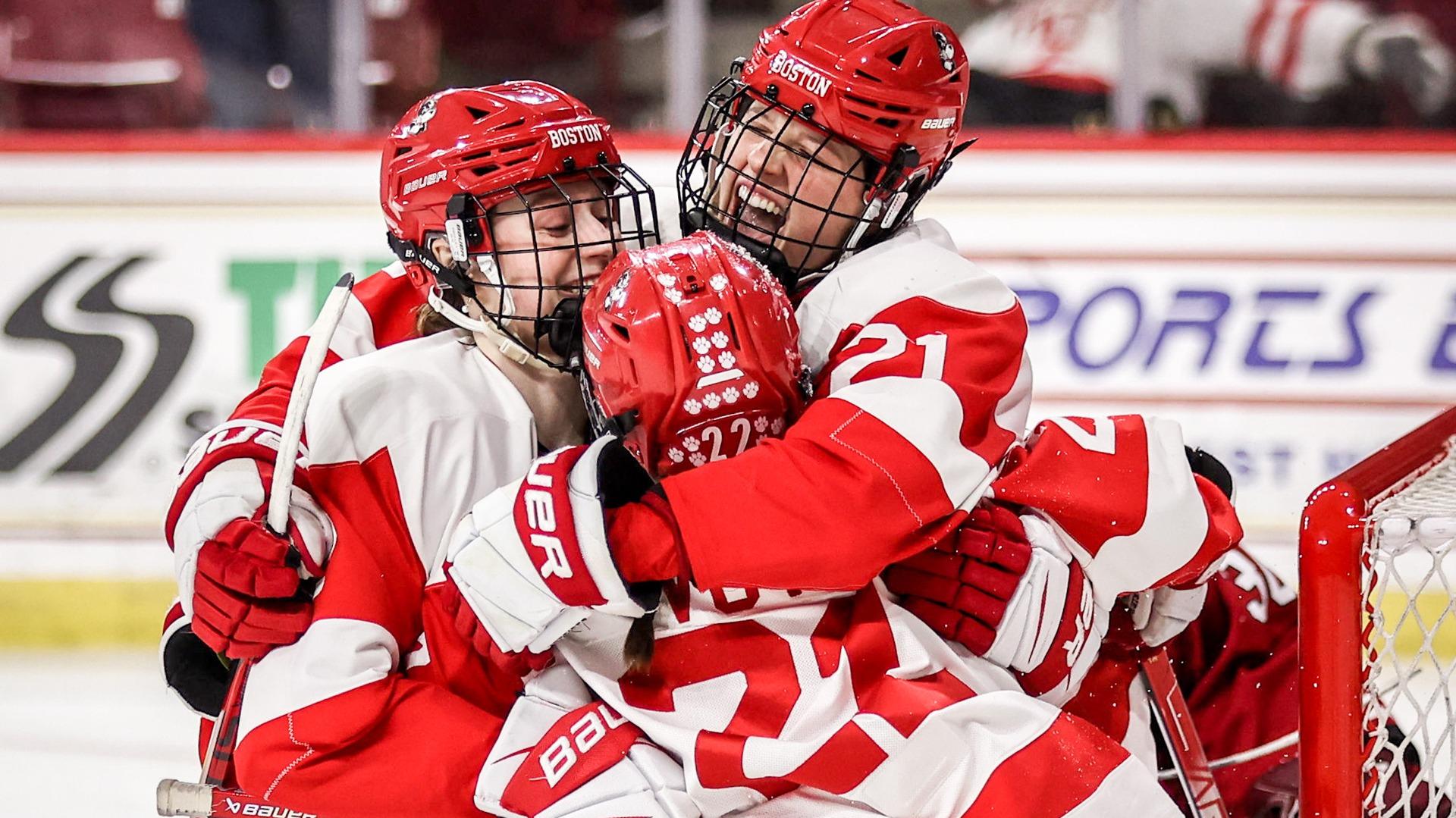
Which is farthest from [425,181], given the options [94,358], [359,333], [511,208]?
[94,358]

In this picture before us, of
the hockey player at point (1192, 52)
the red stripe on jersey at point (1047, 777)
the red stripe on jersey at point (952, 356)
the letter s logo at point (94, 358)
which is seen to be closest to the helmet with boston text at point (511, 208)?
the red stripe on jersey at point (952, 356)

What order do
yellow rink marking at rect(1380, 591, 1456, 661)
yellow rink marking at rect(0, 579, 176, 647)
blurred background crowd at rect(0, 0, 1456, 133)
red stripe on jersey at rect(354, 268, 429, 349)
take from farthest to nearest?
blurred background crowd at rect(0, 0, 1456, 133) → yellow rink marking at rect(0, 579, 176, 647) → yellow rink marking at rect(1380, 591, 1456, 661) → red stripe on jersey at rect(354, 268, 429, 349)

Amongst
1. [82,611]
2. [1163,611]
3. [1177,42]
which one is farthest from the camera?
[1177,42]

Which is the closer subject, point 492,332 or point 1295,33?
point 492,332

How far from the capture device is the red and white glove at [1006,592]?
149cm

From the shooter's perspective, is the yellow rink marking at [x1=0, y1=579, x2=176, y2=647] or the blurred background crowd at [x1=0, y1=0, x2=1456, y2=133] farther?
the blurred background crowd at [x1=0, y1=0, x2=1456, y2=133]

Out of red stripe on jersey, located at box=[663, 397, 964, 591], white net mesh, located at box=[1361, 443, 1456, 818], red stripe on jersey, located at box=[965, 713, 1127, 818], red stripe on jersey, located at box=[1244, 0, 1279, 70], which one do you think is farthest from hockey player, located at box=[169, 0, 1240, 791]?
red stripe on jersey, located at box=[1244, 0, 1279, 70]

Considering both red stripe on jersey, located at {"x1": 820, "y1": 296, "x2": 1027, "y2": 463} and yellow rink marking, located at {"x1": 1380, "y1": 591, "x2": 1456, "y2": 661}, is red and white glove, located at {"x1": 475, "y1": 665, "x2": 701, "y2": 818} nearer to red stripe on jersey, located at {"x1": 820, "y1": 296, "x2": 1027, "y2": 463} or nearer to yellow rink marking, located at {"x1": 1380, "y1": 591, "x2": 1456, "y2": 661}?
red stripe on jersey, located at {"x1": 820, "y1": 296, "x2": 1027, "y2": 463}

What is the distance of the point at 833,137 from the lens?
178cm

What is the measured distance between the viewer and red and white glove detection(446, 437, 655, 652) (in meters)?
1.33

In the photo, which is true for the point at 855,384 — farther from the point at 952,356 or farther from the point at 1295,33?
the point at 1295,33

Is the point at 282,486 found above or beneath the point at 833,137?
beneath

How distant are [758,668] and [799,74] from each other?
733 mm

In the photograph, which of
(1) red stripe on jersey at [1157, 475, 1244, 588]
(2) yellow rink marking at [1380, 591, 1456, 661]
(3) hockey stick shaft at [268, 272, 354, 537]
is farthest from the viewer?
(2) yellow rink marking at [1380, 591, 1456, 661]
